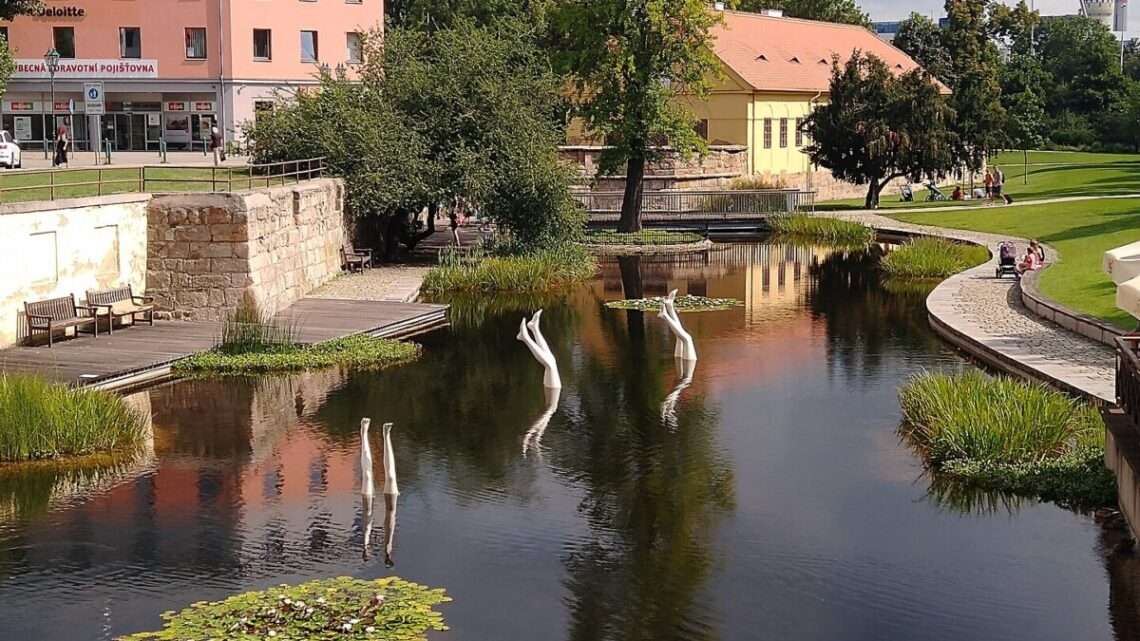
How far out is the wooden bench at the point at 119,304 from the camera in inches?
1048

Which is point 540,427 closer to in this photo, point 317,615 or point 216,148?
point 317,615

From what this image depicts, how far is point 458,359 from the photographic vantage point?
26266 mm

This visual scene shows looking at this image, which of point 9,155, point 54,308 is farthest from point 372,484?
point 9,155

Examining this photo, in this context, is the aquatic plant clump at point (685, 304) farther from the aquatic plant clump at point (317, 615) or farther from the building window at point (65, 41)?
the building window at point (65, 41)

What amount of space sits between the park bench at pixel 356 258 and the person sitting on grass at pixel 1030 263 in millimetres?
15702

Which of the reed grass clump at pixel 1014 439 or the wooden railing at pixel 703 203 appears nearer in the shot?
the reed grass clump at pixel 1014 439

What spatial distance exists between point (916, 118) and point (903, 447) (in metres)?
38.2

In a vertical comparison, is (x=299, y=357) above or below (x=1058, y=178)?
below

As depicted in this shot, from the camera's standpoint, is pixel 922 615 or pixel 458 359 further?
pixel 458 359

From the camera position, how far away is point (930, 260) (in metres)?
38.9

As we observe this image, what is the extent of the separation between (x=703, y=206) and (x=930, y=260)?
17.5 m

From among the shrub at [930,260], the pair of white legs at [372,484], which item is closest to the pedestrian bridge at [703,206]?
the shrub at [930,260]

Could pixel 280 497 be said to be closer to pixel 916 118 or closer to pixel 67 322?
pixel 67 322

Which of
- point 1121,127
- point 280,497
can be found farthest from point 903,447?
point 1121,127
